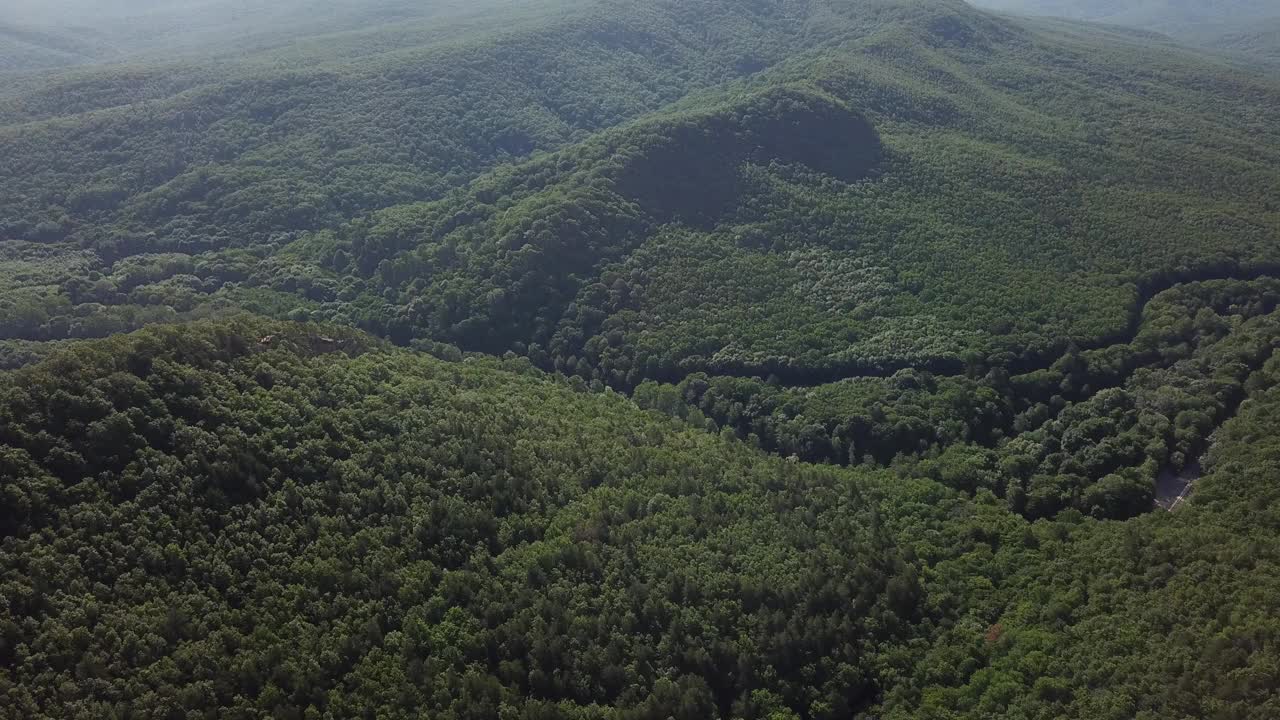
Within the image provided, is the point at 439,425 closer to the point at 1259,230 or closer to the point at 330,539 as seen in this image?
the point at 330,539

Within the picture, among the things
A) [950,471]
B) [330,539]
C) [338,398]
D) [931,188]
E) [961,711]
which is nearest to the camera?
[961,711]

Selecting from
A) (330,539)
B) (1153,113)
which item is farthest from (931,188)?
(330,539)

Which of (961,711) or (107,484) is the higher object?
(107,484)

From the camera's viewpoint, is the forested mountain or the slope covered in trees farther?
the slope covered in trees

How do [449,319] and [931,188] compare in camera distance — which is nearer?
[449,319]

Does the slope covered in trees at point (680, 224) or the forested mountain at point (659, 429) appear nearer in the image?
the forested mountain at point (659, 429)

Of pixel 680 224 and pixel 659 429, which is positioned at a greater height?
pixel 680 224

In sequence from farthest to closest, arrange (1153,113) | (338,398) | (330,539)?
(1153,113)
(338,398)
(330,539)

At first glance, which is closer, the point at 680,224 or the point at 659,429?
the point at 659,429
